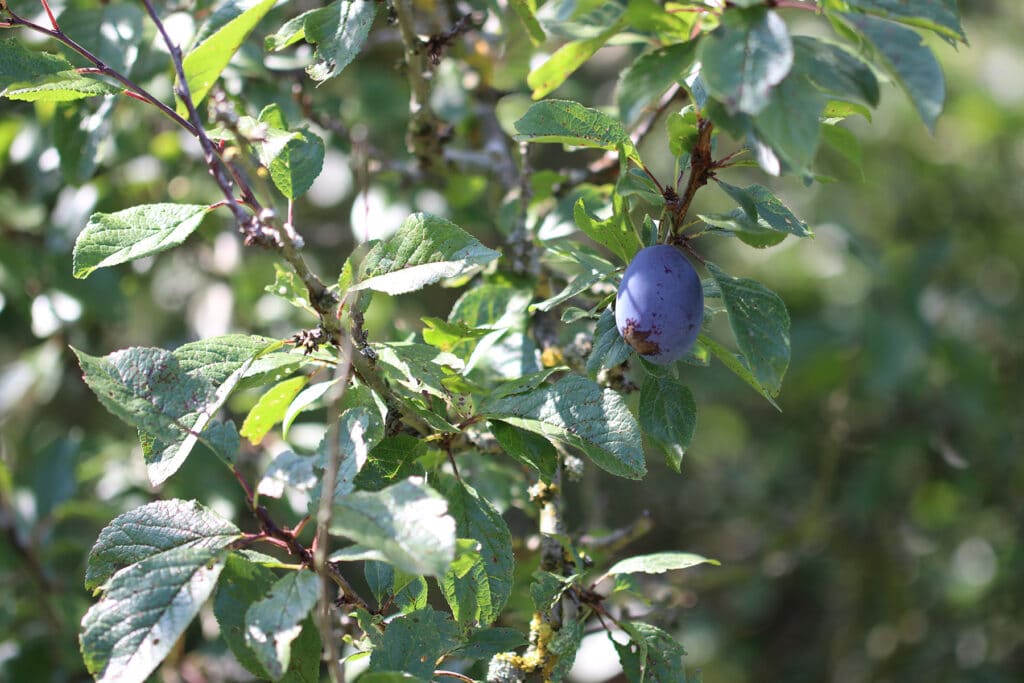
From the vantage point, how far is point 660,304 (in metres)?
0.76

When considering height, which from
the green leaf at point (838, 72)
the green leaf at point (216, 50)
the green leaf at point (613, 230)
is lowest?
the green leaf at point (613, 230)

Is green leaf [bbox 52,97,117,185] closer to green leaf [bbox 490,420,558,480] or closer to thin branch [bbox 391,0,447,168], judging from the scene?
thin branch [bbox 391,0,447,168]

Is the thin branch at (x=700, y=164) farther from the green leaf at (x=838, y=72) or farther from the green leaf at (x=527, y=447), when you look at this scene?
the green leaf at (x=527, y=447)

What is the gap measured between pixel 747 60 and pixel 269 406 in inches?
19.2

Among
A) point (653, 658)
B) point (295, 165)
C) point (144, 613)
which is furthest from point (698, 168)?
point (144, 613)

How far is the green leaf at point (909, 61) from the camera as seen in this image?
0.64m

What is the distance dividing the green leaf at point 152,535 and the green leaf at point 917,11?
620 millimetres

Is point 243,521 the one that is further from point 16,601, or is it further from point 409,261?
point 409,261

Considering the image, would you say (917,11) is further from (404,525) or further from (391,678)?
(391,678)

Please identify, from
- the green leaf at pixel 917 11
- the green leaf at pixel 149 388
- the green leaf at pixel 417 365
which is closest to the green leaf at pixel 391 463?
the green leaf at pixel 417 365

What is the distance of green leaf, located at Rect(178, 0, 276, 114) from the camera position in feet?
2.73

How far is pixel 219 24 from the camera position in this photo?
949mm

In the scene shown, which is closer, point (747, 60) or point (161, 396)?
point (747, 60)

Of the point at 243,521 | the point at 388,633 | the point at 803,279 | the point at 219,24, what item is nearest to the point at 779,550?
the point at 803,279
